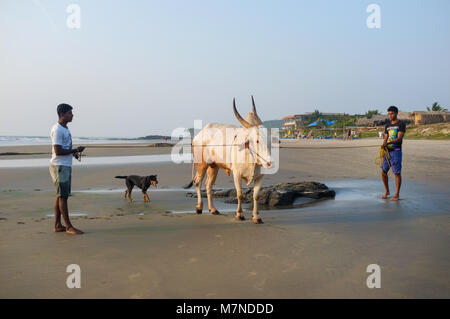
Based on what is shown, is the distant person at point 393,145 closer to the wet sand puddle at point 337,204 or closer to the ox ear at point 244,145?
the wet sand puddle at point 337,204

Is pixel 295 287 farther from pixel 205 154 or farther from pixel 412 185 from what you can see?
pixel 412 185

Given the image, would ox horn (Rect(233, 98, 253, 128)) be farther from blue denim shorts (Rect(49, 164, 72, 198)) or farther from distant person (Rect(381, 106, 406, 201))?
distant person (Rect(381, 106, 406, 201))

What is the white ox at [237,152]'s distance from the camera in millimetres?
6465

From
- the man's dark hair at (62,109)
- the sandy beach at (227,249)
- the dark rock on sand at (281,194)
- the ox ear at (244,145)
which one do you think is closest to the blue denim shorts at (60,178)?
the sandy beach at (227,249)

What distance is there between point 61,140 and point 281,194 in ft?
16.2

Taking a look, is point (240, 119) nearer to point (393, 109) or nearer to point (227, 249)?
point (227, 249)

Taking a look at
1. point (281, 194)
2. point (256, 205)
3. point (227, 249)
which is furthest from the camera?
point (281, 194)

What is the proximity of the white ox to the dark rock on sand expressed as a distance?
1417mm

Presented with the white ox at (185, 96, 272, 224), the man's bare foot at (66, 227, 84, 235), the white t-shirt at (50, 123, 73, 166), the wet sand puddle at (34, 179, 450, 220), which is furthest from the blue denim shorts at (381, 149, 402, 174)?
the white t-shirt at (50, 123, 73, 166)

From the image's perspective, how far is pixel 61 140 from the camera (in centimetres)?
550

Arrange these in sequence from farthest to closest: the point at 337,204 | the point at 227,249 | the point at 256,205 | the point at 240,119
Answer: the point at 337,204, the point at 240,119, the point at 256,205, the point at 227,249

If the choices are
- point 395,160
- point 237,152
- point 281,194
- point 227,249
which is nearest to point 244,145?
point 237,152

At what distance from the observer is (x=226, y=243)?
506cm

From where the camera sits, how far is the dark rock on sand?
8297 mm
